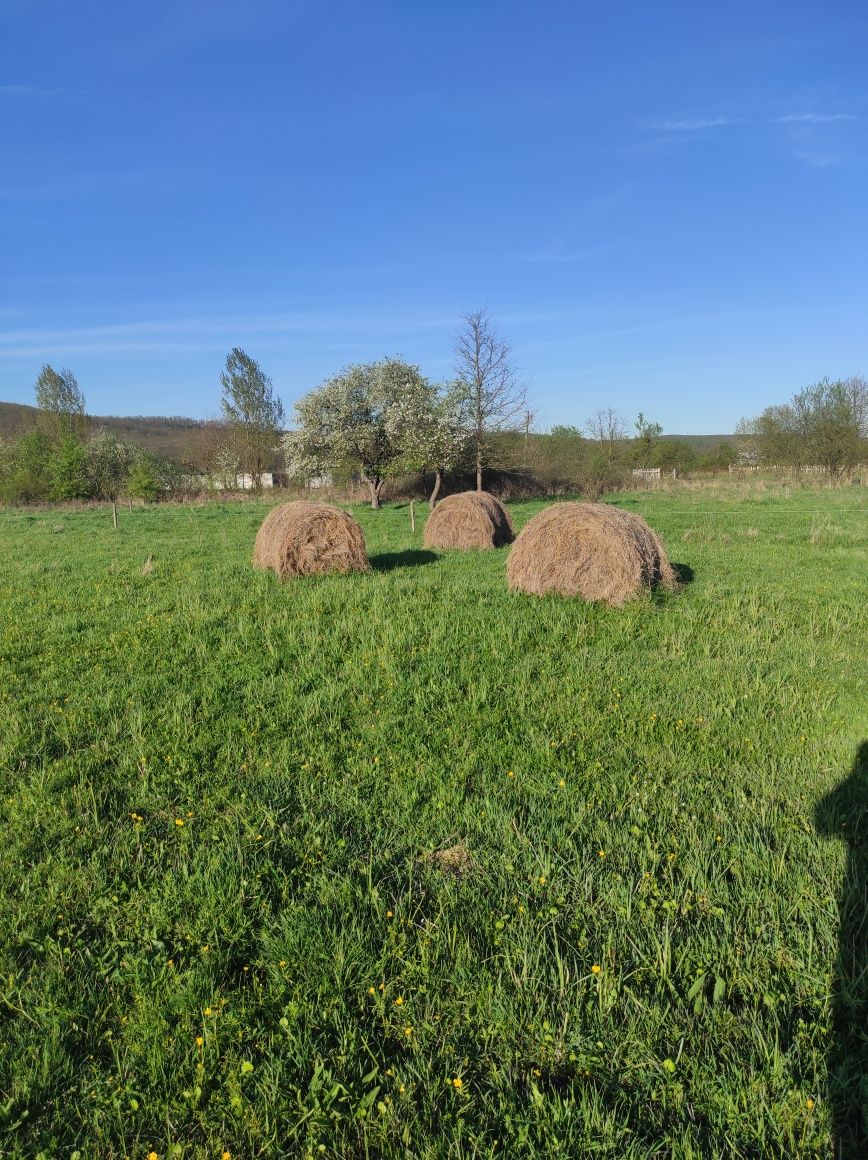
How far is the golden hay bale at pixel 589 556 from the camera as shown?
10.4 m

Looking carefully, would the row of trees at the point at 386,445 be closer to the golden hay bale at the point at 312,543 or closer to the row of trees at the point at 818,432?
the row of trees at the point at 818,432

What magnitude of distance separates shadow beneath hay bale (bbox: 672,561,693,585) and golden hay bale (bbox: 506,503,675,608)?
757 millimetres

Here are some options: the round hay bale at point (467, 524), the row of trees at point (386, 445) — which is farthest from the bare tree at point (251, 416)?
the round hay bale at point (467, 524)

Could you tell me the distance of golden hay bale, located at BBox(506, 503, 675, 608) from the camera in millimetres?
10352

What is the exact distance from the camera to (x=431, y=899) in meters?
3.57

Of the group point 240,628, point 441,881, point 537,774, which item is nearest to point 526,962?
point 441,881

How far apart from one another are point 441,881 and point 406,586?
7726 mm

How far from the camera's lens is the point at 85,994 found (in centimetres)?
298

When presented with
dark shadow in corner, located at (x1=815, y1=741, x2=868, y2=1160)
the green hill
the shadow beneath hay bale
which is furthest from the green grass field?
the green hill

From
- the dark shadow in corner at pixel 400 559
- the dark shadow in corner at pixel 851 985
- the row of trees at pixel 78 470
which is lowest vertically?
Result: the dark shadow in corner at pixel 851 985

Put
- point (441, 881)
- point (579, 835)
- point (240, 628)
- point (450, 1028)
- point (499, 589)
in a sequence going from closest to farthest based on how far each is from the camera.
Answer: point (450, 1028) → point (441, 881) → point (579, 835) → point (240, 628) → point (499, 589)

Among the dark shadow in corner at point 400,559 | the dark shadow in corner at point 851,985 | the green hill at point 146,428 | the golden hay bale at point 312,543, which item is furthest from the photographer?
the green hill at point 146,428

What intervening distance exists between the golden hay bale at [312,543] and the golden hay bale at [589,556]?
11.3ft

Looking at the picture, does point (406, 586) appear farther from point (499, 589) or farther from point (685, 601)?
point (685, 601)
